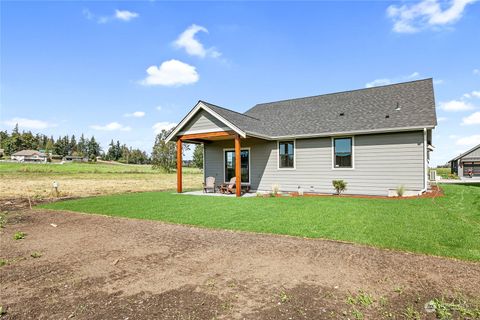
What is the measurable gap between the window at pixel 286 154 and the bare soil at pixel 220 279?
885 centimetres

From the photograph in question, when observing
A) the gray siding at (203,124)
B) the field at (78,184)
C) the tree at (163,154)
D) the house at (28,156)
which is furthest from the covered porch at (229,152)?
the house at (28,156)

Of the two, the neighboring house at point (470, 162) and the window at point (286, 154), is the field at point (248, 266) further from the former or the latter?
the neighboring house at point (470, 162)

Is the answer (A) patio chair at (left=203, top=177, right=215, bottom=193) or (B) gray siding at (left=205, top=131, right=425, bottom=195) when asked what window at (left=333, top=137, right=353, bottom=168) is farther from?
(A) patio chair at (left=203, top=177, right=215, bottom=193)

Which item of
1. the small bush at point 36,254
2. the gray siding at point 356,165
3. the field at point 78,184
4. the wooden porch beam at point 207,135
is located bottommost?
the field at point 78,184

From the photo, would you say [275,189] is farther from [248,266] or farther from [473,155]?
[473,155]

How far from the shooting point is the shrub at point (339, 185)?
12.7 metres

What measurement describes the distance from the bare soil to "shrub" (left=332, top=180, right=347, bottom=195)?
7.58 meters

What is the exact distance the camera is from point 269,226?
7066mm

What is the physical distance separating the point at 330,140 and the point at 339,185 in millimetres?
2399

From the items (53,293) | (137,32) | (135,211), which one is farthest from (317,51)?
(53,293)

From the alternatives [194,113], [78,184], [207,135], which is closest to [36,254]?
[207,135]

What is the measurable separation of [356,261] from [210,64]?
15118 millimetres

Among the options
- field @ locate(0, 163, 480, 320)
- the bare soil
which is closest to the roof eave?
field @ locate(0, 163, 480, 320)

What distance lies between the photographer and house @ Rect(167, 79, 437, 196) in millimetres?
11672
